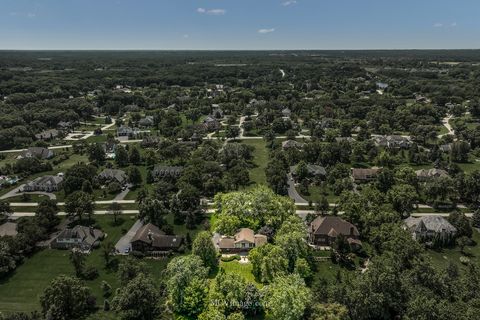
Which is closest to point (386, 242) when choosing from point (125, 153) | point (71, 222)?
point (71, 222)

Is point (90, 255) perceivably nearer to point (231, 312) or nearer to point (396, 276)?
point (231, 312)

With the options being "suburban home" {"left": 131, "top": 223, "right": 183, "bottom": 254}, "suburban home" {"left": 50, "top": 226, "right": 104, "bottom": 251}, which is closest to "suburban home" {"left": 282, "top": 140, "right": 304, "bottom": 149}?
"suburban home" {"left": 131, "top": 223, "right": 183, "bottom": 254}

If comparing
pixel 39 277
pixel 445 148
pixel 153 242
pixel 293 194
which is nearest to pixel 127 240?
pixel 153 242

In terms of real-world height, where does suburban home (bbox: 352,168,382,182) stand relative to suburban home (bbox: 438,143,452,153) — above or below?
Result: below

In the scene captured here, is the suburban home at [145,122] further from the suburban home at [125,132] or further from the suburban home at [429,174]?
the suburban home at [429,174]

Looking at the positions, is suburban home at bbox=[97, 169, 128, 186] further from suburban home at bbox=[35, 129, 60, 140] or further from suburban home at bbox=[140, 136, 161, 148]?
suburban home at bbox=[35, 129, 60, 140]

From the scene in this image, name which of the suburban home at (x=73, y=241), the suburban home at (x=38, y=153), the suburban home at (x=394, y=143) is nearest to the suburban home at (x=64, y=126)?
the suburban home at (x=38, y=153)

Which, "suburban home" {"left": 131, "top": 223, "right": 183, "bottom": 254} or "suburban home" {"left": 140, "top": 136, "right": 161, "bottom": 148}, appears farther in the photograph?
"suburban home" {"left": 140, "top": 136, "right": 161, "bottom": 148}
